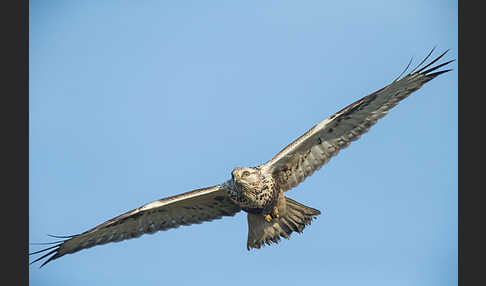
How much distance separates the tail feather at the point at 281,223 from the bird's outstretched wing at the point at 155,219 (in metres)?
0.45

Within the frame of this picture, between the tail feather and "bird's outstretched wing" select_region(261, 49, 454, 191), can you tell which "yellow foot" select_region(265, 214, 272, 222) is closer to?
the tail feather

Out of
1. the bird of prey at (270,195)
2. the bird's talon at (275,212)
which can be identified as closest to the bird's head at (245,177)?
the bird of prey at (270,195)

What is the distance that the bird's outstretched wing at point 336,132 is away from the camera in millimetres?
9781

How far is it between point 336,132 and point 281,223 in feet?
5.32

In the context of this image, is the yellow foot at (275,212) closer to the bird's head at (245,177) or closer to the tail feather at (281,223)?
the tail feather at (281,223)

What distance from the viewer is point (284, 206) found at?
33.4ft

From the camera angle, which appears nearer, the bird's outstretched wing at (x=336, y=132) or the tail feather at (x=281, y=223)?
the bird's outstretched wing at (x=336, y=132)

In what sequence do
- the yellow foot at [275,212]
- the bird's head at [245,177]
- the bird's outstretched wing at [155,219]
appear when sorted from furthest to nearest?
the bird's outstretched wing at [155,219] → the yellow foot at [275,212] → the bird's head at [245,177]

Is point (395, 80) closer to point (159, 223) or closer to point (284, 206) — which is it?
point (284, 206)

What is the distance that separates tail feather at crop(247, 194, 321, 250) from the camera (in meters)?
10.2

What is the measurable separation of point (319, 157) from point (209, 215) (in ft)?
6.74

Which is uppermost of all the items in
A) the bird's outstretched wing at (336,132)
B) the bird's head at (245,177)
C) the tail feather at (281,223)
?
the bird's outstretched wing at (336,132)

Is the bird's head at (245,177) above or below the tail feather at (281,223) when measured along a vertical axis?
above

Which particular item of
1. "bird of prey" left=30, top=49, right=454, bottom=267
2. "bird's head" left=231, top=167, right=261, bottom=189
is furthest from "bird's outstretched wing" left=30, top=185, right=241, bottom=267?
"bird's head" left=231, top=167, right=261, bottom=189
